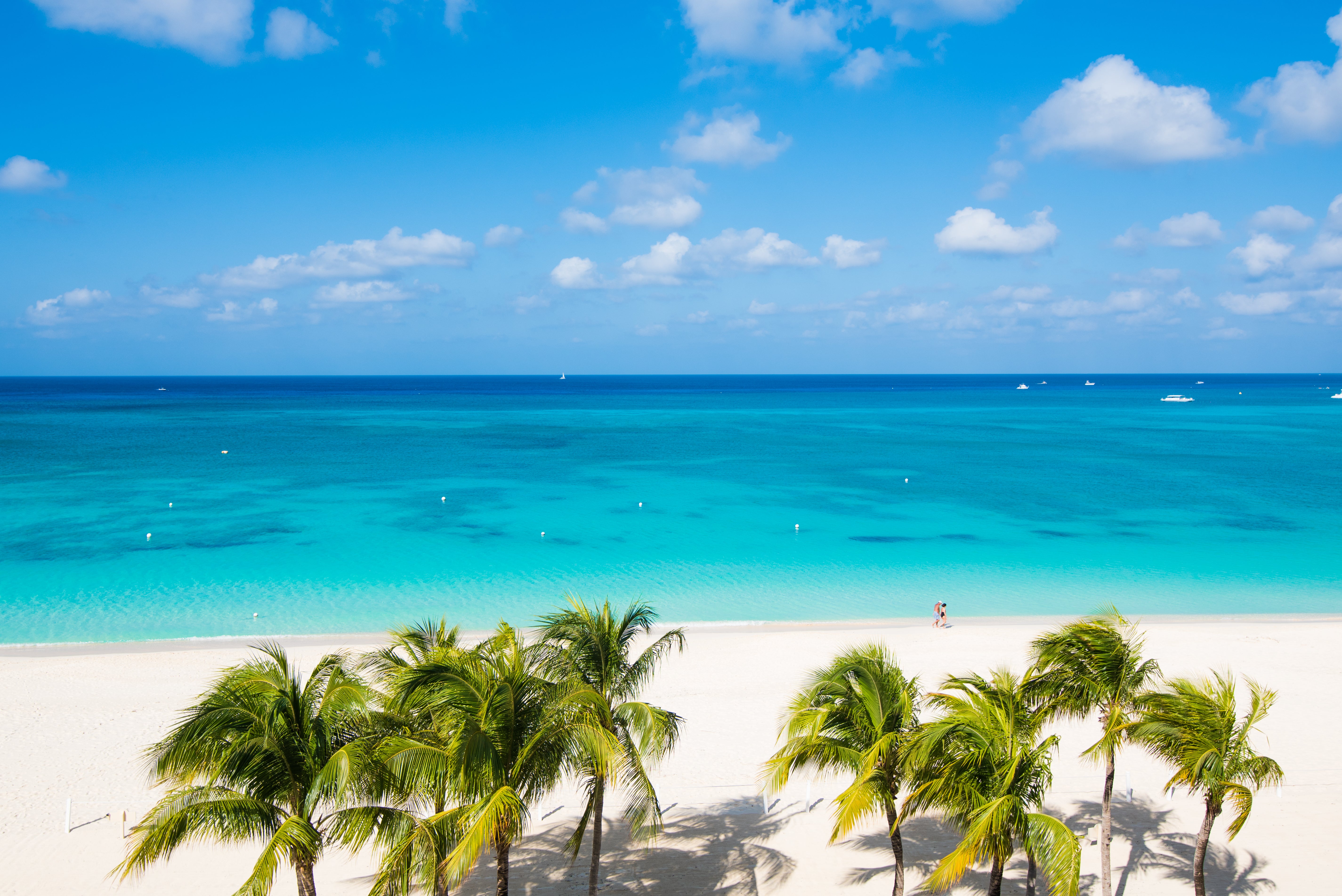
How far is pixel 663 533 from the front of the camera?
1486 inches

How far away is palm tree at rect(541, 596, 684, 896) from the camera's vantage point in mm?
8875

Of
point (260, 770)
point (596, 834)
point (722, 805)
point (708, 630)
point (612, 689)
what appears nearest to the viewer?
point (260, 770)

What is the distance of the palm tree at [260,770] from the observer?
7.23 m

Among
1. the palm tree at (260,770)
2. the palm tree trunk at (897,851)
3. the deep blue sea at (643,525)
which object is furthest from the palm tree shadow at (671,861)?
the deep blue sea at (643,525)

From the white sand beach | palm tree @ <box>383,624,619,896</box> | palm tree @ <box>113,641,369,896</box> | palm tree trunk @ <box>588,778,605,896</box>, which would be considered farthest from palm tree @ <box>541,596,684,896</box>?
palm tree @ <box>113,641,369,896</box>

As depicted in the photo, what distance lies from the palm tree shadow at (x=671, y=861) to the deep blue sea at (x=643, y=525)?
13.8 meters

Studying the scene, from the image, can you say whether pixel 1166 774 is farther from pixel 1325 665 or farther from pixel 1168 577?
pixel 1168 577

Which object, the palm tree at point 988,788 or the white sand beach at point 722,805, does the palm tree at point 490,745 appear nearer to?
the palm tree at point 988,788

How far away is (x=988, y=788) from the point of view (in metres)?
8.13

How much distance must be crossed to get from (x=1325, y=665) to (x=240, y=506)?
45285mm

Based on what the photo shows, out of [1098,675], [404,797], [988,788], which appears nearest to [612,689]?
[404,797]

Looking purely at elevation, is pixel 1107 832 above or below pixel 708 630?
above

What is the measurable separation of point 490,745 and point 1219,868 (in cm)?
1103

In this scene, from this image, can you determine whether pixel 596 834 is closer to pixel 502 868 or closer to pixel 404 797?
pixel 502 868
